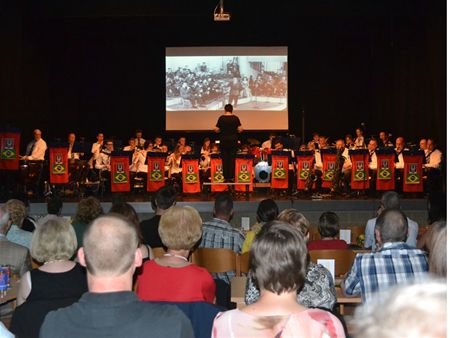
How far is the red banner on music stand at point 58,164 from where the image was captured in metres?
12.3

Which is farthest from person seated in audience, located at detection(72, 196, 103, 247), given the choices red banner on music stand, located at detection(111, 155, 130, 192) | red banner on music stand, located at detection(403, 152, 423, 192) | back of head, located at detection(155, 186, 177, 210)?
red banner on music stand, located at detection(403, 152, 423, 192)

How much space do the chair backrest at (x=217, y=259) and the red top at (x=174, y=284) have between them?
71.3 inches

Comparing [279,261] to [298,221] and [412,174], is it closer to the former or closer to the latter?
[298,221]

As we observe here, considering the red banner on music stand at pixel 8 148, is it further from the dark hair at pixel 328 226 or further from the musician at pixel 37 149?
the dark hair at pixel 328 226

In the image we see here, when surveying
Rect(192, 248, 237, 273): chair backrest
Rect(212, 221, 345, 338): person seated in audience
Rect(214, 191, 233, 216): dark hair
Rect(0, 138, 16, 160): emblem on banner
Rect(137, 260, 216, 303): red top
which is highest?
Rect(0, 138, 16, 160): emblem on banner

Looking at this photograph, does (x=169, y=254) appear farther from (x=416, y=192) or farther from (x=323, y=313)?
(x=416, y=192)

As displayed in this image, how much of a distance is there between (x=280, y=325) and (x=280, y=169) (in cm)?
1055

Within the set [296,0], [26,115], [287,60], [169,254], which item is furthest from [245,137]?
[169,254]

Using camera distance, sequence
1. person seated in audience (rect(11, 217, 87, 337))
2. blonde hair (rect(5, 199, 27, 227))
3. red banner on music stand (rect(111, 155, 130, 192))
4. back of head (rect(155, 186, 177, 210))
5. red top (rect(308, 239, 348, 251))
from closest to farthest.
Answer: person seated in audience (rect(11, 217, 87, 337)) → red top (rect(308, 239, 348, 251)) → blonde hair (rect(5, 199, 27, 227)) → back of head (rect(155, 186, 177, 210)) → red banner on music stand (rect(111, 155, 130, 192))

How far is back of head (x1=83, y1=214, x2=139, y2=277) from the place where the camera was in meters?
2.16

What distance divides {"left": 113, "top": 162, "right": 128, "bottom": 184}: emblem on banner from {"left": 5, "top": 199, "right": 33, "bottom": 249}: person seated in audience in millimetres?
7049

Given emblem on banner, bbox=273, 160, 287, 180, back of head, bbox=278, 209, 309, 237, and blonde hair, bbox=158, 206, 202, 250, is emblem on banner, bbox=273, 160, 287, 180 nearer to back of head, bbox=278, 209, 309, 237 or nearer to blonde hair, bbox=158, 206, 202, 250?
back of head, bbox=278, 209, 309, 237

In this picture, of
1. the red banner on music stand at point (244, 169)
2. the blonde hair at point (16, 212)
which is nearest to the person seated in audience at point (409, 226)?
the blonde hair at point (16, 212)

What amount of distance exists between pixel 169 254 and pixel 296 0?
1352 centimetres
